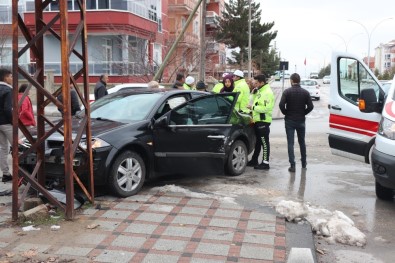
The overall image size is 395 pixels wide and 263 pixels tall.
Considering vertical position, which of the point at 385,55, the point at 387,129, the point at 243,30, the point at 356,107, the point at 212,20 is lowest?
the point at 387,129

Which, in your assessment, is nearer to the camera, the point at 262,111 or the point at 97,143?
the point at 97,143

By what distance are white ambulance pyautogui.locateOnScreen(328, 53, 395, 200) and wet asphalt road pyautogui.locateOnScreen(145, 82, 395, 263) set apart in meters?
0.54

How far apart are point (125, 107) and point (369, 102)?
354 centimetres

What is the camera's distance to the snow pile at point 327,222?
5.05m

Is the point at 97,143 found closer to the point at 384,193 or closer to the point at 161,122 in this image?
the point at 161,122

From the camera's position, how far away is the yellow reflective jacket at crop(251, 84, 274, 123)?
8.54m

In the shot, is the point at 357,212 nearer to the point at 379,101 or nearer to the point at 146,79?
the point at 379,101

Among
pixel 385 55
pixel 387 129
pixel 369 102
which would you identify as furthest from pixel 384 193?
pixel 385 55

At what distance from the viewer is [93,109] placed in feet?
24.2

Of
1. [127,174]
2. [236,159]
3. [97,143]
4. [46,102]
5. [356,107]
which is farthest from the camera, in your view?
[236,159]

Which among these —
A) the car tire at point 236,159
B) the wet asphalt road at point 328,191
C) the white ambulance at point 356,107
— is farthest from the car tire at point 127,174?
the white ambulance at point 356,107

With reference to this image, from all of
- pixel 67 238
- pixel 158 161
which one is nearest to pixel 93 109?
pixel 158 161

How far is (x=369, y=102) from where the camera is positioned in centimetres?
672

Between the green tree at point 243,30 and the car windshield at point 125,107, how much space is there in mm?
46749
